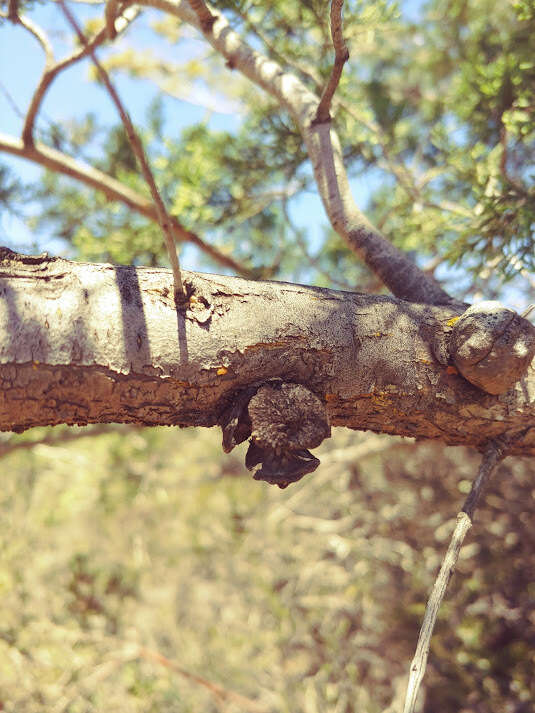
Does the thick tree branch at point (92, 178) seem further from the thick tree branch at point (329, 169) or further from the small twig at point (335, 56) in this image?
the small twig at point (335, 56)

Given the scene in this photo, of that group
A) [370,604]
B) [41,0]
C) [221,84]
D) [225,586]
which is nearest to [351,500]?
[370,604]

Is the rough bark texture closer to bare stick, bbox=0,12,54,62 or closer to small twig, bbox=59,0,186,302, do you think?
small twig, bbox=59,0,186,302

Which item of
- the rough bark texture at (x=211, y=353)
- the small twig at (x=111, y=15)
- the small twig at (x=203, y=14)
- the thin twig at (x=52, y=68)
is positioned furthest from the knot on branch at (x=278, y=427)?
the thin twig at (x=52, y=68)

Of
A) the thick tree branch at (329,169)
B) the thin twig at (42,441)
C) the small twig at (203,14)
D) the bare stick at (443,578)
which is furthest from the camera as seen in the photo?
the thin twig at (42,441)

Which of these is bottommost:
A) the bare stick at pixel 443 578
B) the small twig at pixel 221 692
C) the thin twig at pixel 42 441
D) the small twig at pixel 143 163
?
the small twig at pixel 221 692

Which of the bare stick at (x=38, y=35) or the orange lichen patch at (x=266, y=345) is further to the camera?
the bare stick at (x=38, y=35)

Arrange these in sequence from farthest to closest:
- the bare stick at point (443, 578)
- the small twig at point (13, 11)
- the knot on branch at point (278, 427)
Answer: the small twig at point (13, 11)
the knot on branch at point (278, 427)
the bare stick at point (443, 578)
